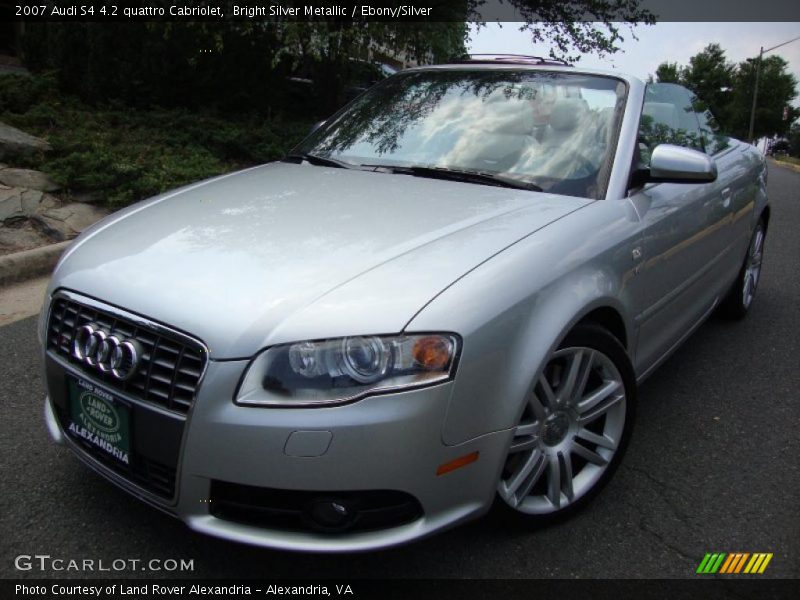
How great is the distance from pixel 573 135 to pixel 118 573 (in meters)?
2.22

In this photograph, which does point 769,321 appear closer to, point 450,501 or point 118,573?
point 450,501

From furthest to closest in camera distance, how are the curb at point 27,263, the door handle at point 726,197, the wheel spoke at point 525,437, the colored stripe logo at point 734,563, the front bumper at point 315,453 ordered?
the curb at point 27,263
the door handle at point 726,197
the colored stripe logo at point 734,563
the wheel spoke at point 525,437
the front bumper at point 315,453

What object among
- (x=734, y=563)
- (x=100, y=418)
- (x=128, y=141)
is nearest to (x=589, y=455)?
(x=734, y=563)

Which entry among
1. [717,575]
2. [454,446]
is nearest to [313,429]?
[454,446]

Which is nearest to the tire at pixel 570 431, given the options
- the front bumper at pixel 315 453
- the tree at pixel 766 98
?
the front bumper at pixel 315 453

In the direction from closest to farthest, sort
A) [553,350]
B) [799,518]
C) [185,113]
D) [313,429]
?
[313,429] → [553,350] → [799,518] → [185,113]

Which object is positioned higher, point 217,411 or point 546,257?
point 546,257

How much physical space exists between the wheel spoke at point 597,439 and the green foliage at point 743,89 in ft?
171

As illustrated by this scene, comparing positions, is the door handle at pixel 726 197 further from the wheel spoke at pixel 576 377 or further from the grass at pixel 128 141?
the grass at pixel 128 141

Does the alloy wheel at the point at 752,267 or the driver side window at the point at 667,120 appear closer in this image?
the driver side window at the point at 667,120

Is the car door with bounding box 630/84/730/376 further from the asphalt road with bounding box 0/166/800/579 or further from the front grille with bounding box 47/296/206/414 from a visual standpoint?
the front grille with bounding box 47/296/206/414

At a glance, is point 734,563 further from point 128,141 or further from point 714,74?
point 714,74

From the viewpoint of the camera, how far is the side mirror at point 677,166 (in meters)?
2.60

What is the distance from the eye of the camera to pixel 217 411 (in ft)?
5.66
